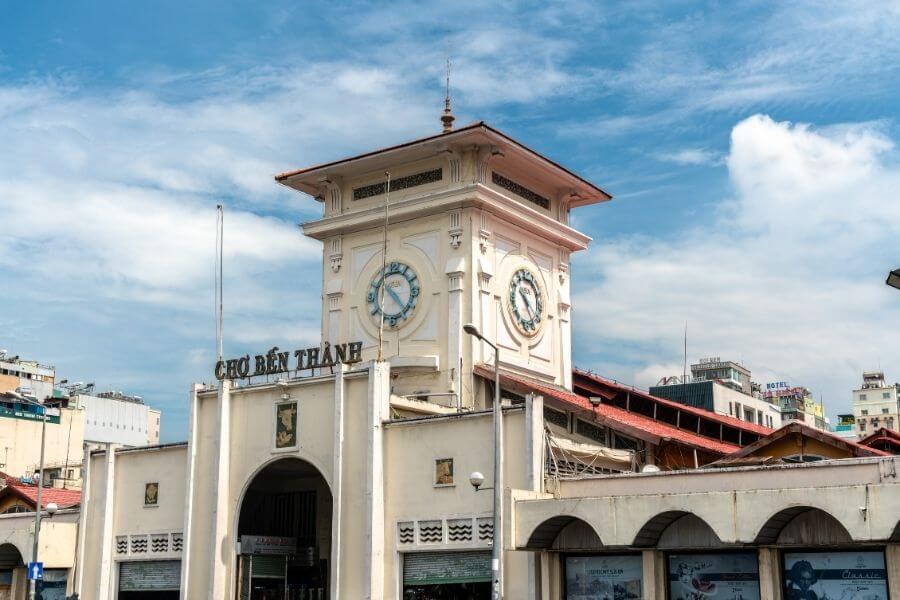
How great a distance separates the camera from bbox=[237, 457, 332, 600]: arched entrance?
4216 cm

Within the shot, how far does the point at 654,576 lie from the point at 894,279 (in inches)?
542

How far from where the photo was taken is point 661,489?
33062mm

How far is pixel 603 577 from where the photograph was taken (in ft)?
110

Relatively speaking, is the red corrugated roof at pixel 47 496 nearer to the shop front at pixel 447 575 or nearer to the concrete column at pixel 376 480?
the concrete column at pixel 376 480

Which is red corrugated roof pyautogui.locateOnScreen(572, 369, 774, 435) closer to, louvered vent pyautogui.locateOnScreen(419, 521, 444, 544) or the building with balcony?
louvered vent pyautogui.locateOnScreen(419, 521, 444, 544)

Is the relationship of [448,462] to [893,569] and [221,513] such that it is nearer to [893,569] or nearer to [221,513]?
[221,513]

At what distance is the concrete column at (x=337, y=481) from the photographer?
3769cm

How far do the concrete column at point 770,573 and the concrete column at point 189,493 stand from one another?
20.7m

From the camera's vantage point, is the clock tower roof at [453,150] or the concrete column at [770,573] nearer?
the concrete column at [770,573]

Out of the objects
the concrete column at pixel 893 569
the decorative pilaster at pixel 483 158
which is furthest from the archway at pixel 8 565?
the concrete column at pixel 893 569

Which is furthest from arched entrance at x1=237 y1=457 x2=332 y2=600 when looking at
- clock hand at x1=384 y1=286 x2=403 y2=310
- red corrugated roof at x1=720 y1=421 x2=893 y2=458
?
red corrugated roof at x1=720 y1=421 x2=893 y2=458

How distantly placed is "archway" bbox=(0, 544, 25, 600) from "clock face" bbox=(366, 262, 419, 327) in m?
17.8

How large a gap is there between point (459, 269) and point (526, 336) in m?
4.75

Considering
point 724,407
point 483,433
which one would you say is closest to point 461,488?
point 483,433
